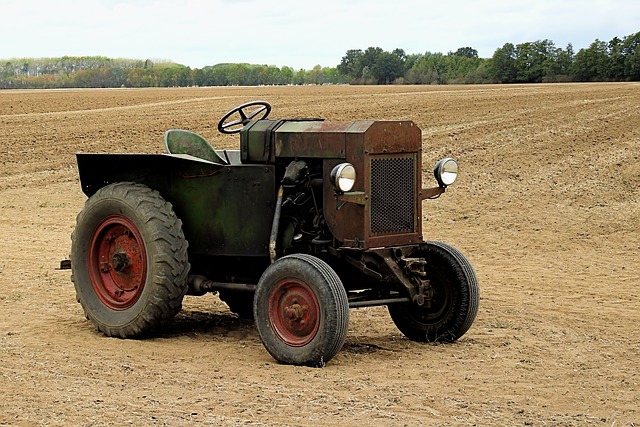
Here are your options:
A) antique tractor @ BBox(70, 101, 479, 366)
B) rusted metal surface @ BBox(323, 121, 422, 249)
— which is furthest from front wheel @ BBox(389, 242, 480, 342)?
rusted metal surface @ BBox(323, 121, 422, 249)

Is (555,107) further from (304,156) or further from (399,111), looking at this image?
(304,156)

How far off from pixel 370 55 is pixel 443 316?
63.2 meters

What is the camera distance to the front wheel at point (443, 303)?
26.9 feet

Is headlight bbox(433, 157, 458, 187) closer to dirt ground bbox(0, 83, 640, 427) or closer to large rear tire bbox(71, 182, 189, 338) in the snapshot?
dirt ground bbox(0, 83, 640, 427)

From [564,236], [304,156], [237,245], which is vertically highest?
[304,156]

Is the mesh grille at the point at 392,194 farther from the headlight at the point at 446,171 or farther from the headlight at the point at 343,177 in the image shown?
the headlight at the point at 343,177

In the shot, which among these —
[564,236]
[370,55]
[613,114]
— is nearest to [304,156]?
[564,236]

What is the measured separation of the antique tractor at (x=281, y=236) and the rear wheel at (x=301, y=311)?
1 centimetres

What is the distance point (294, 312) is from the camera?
7.44 m

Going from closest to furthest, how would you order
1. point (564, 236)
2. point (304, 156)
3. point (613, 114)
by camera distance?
point (304, 156) < point (564, 236) < point (613, 114)

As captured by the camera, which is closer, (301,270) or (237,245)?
(301,270)

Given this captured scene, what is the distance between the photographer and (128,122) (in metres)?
27.5

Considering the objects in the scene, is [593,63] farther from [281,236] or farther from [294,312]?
[294,312]

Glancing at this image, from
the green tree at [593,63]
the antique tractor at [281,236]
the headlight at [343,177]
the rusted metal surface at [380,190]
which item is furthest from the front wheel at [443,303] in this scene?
the green tree at [593,63]
